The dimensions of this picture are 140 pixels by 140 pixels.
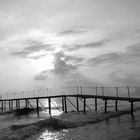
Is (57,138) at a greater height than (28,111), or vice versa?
(57,138)

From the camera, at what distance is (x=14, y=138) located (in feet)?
59.4

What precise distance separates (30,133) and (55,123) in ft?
17.2

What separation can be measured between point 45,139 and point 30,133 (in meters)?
4.13

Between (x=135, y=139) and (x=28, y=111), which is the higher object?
(x=135, y=139)

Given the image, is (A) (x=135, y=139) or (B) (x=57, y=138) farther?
(B) (x=57, y=138)

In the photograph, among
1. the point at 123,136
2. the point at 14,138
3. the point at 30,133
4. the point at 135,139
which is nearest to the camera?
the point at 135,139

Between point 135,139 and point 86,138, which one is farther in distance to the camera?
point 86,138

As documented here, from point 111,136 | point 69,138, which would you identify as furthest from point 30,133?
point 111,136

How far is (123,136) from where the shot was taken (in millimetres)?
15297

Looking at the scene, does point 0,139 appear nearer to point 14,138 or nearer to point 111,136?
point 14,138

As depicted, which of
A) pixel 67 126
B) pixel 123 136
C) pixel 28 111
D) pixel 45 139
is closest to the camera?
pixel 123 136

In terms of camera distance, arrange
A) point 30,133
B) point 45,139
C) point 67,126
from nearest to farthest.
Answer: point 45,139 < point 30,133 < point 67,126

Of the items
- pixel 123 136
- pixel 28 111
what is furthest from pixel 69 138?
pixel 28 111

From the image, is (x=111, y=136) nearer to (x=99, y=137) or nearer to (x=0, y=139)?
(x=99, y=137)
